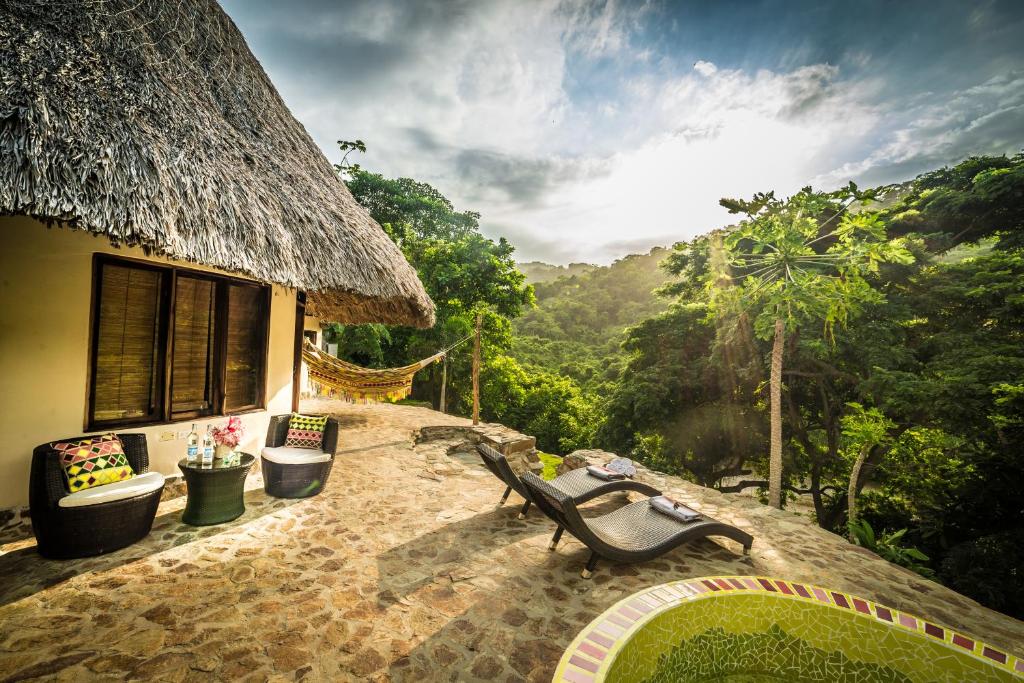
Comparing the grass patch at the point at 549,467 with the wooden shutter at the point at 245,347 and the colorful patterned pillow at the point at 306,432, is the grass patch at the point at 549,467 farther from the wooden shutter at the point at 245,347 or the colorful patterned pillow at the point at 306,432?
the wooden shutter at the point at 245,347

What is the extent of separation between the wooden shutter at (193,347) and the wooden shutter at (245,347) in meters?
0.12

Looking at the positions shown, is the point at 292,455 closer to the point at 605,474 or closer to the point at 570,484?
the point at 570,484

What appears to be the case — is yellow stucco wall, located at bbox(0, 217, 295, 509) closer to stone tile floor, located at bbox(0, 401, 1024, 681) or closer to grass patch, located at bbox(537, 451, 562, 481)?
stone tile floor, located at bbox(0, 401, 1024, 681)

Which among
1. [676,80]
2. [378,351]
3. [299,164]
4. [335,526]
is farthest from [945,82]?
[378,351]

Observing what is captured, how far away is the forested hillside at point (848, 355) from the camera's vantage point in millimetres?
3338

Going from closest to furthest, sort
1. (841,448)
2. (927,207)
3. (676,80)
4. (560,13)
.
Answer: (560,13) → (676,80) → (927,207) → (841,448)

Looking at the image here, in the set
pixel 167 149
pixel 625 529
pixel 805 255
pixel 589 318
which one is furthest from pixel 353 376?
pixel 589 318

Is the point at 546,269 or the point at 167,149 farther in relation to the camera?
the point at 546,269

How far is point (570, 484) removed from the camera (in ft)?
10.1

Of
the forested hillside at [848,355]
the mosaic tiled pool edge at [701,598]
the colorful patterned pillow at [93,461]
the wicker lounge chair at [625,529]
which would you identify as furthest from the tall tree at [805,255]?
the colorful patterned pillow at [93,461]

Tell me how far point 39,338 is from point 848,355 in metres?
8.45

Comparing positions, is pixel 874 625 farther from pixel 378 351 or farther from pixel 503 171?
pixel 503 171

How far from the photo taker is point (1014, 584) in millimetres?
2715

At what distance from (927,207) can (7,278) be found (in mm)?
10077
